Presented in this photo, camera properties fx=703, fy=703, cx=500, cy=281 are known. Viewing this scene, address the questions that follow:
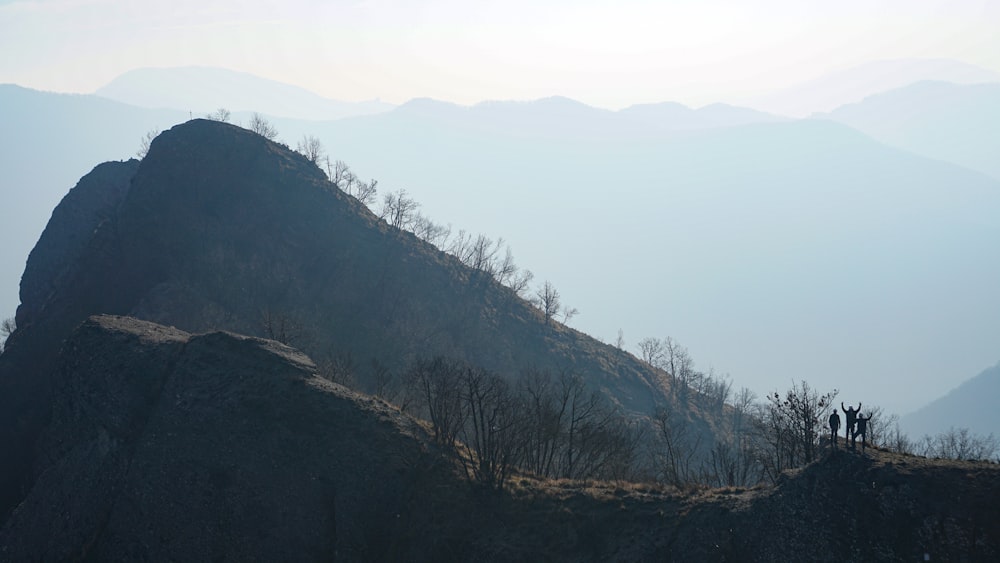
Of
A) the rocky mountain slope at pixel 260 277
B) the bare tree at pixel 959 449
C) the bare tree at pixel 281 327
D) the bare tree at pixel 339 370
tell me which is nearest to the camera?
the bare tree at pixel 959 449

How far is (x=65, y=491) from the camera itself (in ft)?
141

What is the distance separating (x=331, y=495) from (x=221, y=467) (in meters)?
6.89

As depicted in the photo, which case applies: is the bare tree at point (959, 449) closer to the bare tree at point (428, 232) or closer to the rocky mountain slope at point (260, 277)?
the rocky mountain slope at point (260, 277)

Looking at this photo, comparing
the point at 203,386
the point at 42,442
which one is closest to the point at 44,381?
the point at 42,442

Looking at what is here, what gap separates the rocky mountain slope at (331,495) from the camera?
1233 inches

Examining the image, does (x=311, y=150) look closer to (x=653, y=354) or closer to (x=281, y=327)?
(x=281, y=327)

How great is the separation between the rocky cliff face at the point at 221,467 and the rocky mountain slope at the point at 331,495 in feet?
0.32

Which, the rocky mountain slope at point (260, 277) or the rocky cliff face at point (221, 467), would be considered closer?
the rocky cliff face at point (221, 467)

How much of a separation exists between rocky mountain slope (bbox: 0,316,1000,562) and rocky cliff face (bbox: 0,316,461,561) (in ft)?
0.32

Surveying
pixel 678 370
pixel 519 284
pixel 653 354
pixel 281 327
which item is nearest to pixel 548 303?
pixel 519 284

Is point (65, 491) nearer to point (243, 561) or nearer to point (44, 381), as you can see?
point (243, 561)

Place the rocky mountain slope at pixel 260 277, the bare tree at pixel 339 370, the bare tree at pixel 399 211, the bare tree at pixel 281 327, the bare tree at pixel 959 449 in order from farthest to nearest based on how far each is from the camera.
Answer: the bare tree at pixel 399 211 → the rocky mountain slope at pixel 260 277 → the bare tree at pixel 281 327 → the bare tree at pixel 339 370 → the bare tree at pixel 959 449

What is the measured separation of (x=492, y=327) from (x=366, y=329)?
19.3 meters

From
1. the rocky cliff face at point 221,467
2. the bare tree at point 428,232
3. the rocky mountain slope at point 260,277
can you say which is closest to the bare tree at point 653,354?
the rocky mountain slope at point 260,277
